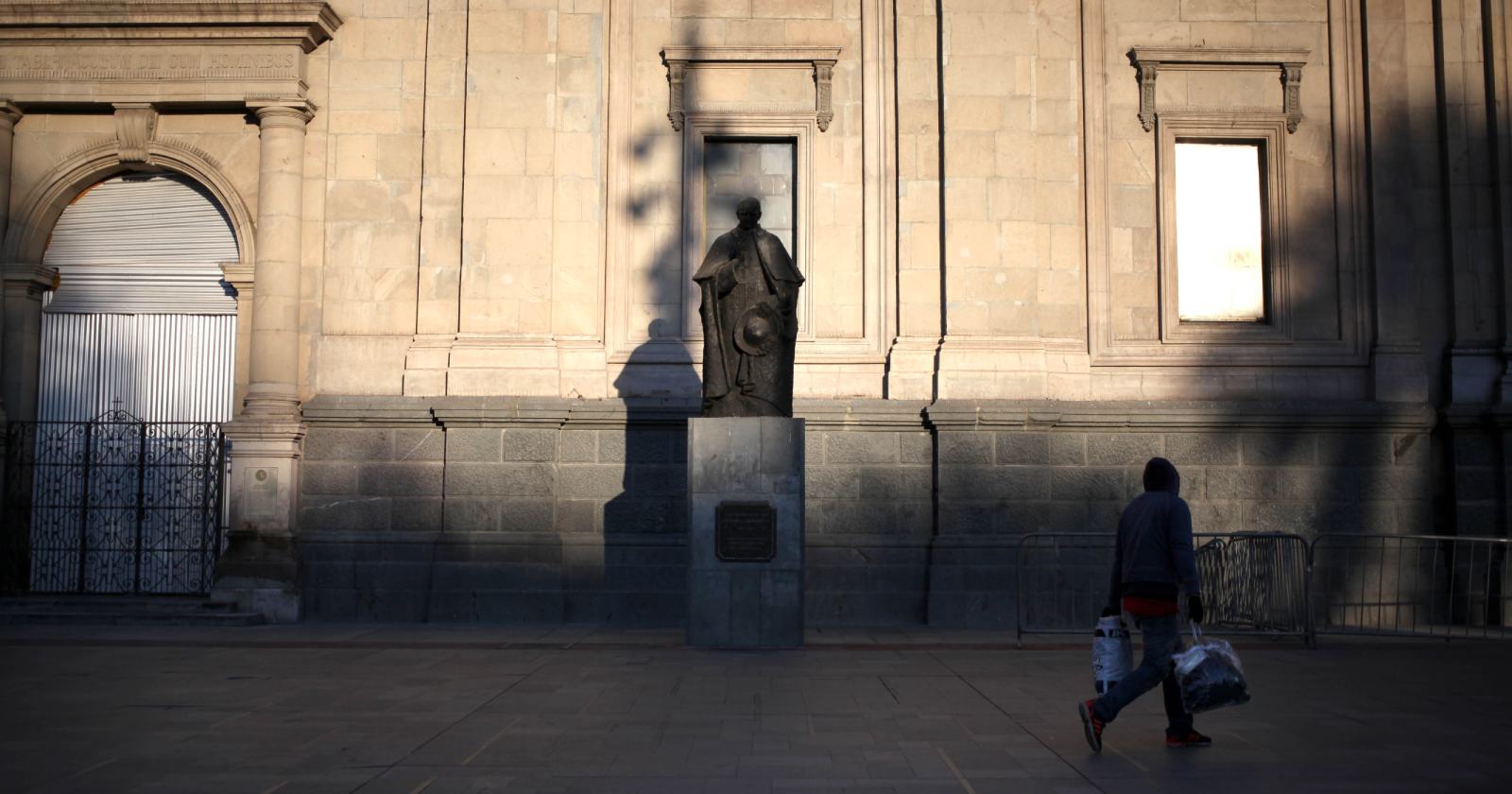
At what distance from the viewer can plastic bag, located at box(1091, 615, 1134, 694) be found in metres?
7.89

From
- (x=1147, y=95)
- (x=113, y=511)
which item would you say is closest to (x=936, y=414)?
(x=1147, y=95)

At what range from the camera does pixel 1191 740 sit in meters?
7.89

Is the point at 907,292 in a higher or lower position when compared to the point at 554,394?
higher

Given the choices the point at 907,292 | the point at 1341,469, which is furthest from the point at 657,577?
the point at 1341,469

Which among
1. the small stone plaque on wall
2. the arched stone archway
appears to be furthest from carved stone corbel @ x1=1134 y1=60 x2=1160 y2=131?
the arched stone archway

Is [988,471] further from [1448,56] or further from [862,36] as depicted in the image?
[1448,56]

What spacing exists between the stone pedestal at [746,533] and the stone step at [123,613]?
6306 millimetres

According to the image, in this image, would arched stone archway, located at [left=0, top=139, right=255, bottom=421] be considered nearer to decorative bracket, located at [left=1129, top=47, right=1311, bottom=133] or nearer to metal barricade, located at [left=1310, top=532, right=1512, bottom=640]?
decorative bracket, located at [left=1129, top=47, right=1311, bottom=133]

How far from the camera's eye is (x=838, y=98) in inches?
651

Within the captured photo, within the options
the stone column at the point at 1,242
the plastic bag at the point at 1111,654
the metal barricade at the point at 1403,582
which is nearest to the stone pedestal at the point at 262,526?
the stone column at the point at 1,242

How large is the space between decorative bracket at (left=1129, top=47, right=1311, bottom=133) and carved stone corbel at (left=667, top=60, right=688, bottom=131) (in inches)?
238

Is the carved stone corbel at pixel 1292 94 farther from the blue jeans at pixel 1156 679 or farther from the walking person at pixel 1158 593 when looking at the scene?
the blue jeans at pixel 1156 679

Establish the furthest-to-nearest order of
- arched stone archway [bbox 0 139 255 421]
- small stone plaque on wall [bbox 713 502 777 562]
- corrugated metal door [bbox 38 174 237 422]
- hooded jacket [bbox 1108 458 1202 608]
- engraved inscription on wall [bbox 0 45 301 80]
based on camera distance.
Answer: corrugated metal door [bbox 38 174 237 422] → arched stone archway [bbox 0 139 255 421] → engraved inscription on wall [bbox 0 45 301 80] → small stone plaque on wall [bbox 713 502 777 562] → hooded jacket [bbox 1108 458 1202 608]

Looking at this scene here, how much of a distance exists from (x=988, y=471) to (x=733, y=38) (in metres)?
6.64
